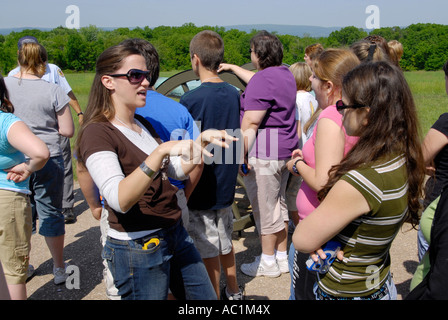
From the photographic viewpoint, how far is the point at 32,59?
3.59 meters

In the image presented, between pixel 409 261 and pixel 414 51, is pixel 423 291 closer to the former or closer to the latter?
pixel 409 261

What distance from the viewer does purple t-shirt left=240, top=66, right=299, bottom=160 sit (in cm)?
327

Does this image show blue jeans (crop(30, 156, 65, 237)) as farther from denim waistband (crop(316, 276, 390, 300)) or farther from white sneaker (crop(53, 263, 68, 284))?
denim waistband (crop(316, 276, 390, 300))

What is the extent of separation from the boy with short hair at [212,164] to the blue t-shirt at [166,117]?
37 centimetres

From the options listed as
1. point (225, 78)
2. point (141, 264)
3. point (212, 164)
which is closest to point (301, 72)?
point (225, 78)

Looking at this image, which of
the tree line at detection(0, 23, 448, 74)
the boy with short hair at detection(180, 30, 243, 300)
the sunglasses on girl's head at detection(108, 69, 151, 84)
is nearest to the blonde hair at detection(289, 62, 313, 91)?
the boy with short hair at detection(180, 30, 243, 300)

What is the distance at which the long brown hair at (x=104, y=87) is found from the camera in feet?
6.34

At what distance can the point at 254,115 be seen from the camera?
10.8ft

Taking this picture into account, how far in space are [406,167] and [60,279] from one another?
3.06m

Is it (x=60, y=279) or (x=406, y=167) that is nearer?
(x=406, y=167)

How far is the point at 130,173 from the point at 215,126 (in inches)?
46.7

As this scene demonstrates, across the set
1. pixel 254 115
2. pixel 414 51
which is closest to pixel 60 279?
pixel 254 115

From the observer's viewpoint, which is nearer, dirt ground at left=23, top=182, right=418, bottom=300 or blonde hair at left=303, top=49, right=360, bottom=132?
blonde hair at left=303, top=49, right=360, bottom=132

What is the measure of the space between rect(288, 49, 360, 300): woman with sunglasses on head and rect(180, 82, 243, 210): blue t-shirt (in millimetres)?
703
